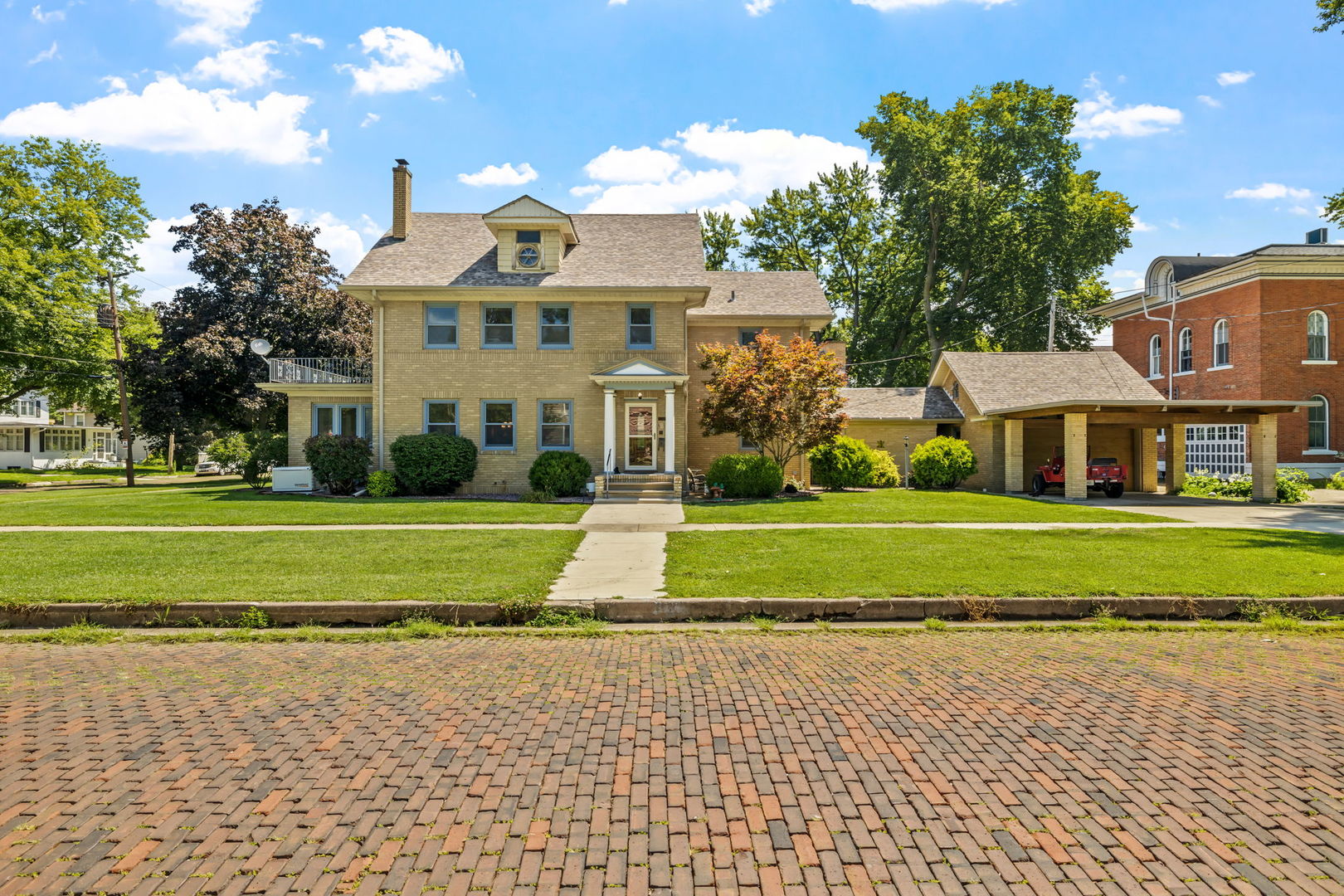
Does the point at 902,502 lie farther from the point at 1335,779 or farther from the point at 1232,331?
the point at 1232,331

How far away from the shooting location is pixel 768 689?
5676 mm

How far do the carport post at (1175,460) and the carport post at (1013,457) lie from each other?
5544 millimetres

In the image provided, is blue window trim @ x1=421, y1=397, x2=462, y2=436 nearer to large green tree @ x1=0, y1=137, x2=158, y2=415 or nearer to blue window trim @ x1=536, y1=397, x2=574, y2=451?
blue window trim @ x1=536, y1=397, x2=574, y2=451

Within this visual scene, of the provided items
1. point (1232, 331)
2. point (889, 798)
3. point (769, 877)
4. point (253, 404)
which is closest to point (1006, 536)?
point (889, 798)

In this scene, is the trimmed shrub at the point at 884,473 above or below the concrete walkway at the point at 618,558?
above

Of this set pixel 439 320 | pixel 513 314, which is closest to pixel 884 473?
pixel 513 314

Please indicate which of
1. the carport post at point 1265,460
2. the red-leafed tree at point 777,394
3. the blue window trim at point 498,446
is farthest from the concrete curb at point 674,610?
the carport post at point 1265,460

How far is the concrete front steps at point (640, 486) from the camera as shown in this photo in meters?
21.4

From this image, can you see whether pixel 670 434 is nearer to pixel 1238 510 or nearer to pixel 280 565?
pixel 280 565

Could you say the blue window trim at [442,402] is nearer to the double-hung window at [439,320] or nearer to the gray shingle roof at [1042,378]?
the double-hung window at [439,320]

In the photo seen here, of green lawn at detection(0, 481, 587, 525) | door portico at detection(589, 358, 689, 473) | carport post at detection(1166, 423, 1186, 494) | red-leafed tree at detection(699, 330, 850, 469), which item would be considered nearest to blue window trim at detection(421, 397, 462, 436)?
green lawn at detection(0, 481, 587, 525)

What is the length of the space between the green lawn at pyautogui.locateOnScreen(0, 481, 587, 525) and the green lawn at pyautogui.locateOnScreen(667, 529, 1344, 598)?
5.12m

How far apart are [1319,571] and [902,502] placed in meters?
9.64

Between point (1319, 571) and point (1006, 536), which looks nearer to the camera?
point (1319, 571)
